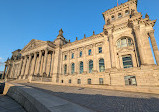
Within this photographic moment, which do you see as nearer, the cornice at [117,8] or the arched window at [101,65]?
the arched window at [101,65]

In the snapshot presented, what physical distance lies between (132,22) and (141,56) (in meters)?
8.48

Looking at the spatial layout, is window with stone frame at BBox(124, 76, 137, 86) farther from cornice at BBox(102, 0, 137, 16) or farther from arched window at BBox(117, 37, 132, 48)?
cornice at BBox(102, 0, 137, 16)

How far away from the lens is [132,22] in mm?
20047

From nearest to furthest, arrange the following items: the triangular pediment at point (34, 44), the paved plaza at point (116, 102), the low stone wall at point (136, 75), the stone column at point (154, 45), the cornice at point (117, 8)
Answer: the paved plaza at point (116, 102)
the low stone wall at point (136, 75)
the stone column at point (154, 45)
the cornice at point (117, 8)
the triangular pediment at point (34, 44)

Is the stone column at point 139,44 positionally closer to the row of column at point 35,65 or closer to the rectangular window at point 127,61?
the rectangular window at point 127,61

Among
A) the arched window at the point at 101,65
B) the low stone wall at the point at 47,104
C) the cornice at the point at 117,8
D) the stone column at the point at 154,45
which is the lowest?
the low stone wall at the point at 47,104

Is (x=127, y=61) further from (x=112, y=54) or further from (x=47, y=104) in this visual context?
(x=47, y=104)

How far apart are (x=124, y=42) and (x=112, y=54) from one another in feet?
16.2

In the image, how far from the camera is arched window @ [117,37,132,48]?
2133cm

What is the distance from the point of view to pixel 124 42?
22.0 m

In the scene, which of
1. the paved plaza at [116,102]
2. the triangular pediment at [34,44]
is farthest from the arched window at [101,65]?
the triangular pediment at [34,44]

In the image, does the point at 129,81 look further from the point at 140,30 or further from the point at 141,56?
the point at 140,30

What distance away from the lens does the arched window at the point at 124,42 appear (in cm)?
2133

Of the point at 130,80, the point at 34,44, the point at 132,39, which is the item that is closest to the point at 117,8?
the point at 132,39
